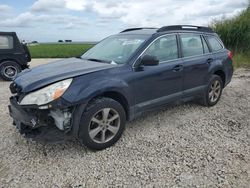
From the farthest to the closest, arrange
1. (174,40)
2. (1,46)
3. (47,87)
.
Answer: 1. (1,46)
2. (174,40)
3. (47,87)

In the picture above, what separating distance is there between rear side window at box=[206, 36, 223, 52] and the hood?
2.68 m

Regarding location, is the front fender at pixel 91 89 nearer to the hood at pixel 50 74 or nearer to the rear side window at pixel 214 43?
the hood at pixel 50 74

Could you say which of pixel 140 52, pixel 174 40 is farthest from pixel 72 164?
pixel 174 40

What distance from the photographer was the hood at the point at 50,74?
11.2 ft

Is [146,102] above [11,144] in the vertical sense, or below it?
above

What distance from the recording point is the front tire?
3.44m

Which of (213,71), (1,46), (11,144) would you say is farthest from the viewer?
(1,46)

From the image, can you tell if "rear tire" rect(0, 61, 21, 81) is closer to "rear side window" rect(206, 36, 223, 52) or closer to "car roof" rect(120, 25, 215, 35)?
"car roof" rect(120, 25, 215, 35)

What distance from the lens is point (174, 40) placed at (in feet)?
15.3

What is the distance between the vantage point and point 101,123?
143 inches

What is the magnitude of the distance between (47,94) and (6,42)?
7.20m

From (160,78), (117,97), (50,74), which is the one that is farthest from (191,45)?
(50,74)

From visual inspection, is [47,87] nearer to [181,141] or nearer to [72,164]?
[72,164]

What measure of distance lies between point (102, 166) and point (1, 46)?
25.3 feet
